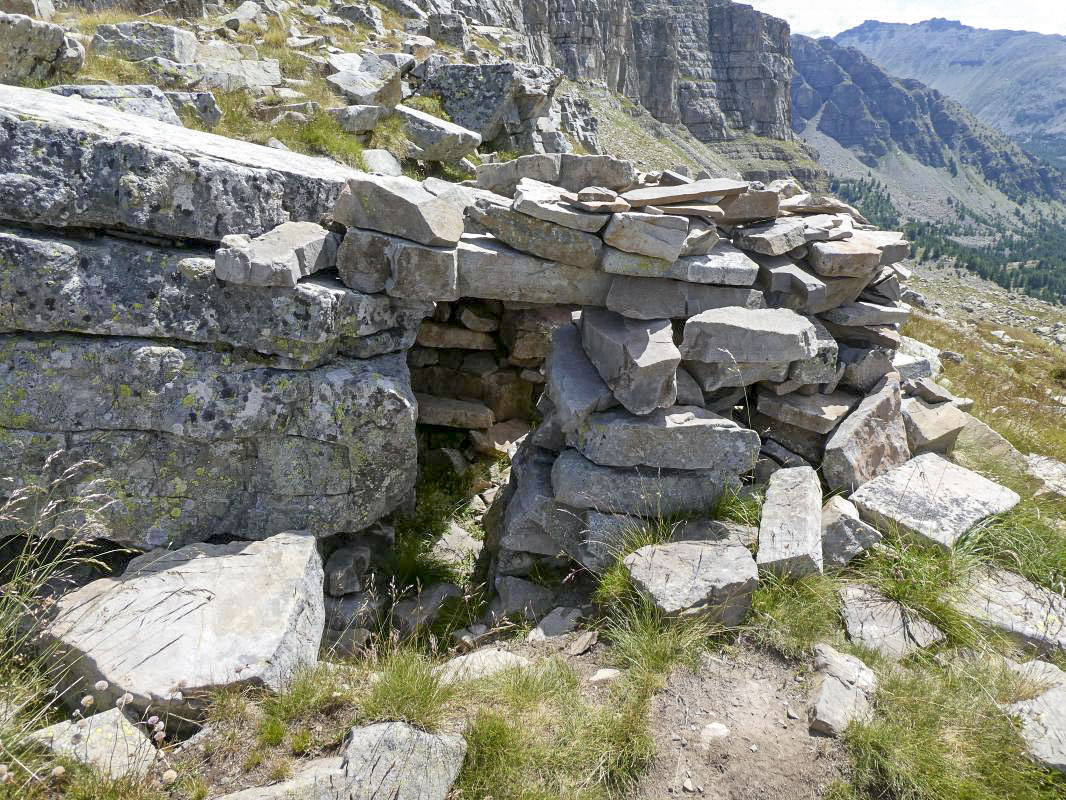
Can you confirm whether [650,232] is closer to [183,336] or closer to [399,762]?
[183,336]

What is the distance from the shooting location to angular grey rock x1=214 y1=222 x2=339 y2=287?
18.2 feet

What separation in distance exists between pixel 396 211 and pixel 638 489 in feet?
12.4

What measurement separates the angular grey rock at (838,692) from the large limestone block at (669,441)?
6.70ft

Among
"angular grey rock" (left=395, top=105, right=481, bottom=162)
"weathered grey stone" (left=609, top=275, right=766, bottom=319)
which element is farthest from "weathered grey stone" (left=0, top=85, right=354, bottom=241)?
"angular grey rock" (left=395, top=105, right=481, bottom=162)

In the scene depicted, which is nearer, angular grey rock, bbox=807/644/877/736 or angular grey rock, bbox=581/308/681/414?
angular grey rock, bbox=807/644/877/736

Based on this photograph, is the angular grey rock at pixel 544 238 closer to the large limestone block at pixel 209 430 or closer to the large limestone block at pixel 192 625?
the large limestone block at pixel 209 430

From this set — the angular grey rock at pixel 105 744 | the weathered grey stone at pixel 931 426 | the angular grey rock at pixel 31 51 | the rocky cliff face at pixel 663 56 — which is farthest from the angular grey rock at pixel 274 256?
the rocky cliff face at pixel 663 56

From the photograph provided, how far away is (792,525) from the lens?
5.89m

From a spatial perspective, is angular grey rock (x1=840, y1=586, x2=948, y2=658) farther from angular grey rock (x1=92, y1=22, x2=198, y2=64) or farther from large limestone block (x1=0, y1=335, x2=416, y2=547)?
angular grey rock (x1=92, y1=22, x2=198, y2=64)

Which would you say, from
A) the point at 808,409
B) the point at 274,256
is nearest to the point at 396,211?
the point at 274,256

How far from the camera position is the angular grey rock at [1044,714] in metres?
4.14

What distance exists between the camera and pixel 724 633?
5242 mm

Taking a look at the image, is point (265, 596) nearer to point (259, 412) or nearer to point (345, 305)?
point (259, 412)

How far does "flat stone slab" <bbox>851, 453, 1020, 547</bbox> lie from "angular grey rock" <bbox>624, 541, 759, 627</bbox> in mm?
1738
